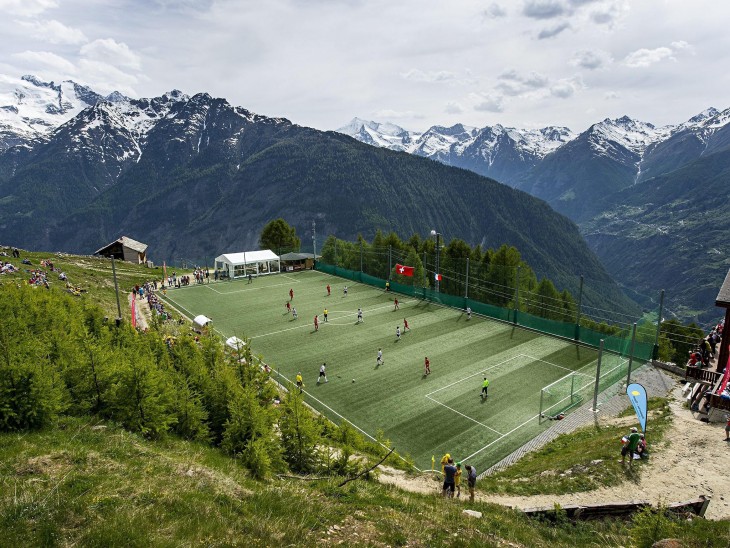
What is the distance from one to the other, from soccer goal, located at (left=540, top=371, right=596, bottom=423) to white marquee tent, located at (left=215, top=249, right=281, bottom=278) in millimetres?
49660

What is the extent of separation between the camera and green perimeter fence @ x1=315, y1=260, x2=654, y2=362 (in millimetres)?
29922

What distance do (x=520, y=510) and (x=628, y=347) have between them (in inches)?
790

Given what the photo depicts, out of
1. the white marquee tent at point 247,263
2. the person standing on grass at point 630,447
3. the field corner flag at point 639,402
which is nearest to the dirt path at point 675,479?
the person standing on grass at point 630,447

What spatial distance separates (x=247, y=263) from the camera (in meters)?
68.2

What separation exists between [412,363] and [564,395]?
443 inches

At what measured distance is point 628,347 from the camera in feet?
97.9

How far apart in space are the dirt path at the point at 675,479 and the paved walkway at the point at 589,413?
5275 mm

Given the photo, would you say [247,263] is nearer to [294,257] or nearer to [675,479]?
[294,257]

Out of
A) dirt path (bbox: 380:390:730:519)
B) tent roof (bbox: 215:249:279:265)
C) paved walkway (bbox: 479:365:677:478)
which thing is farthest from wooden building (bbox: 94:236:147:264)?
paved walkway (bbox: 479:365:677:478)

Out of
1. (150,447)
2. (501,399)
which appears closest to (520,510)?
(150,447)

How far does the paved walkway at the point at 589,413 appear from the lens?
2292cm

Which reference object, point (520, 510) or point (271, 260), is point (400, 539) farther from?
point (271, 260)

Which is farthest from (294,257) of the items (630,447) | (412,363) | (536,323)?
(630,447)

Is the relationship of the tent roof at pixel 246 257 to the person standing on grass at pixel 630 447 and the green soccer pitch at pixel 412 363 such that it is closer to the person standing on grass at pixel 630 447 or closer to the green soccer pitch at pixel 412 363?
the green soccer pitch at pixel 412 363
